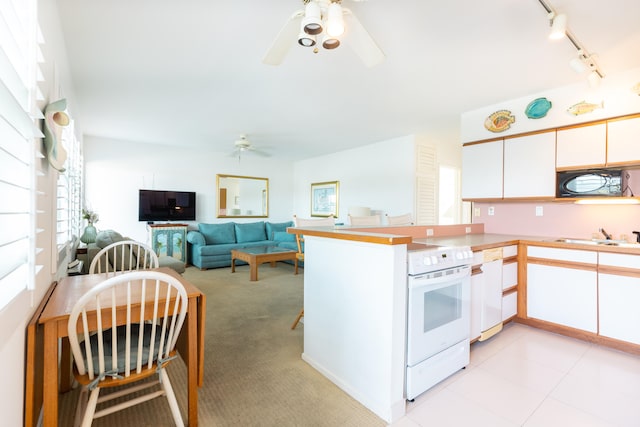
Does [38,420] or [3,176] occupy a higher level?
[3,176]

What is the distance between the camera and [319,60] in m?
2.53

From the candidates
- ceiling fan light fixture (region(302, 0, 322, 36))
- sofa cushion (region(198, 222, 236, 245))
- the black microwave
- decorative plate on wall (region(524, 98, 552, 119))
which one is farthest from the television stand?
the black microwave

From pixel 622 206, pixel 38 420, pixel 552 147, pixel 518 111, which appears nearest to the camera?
pixel 38 420

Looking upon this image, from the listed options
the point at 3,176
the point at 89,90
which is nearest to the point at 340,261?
the point at 3,176

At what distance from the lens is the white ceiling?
1.92m

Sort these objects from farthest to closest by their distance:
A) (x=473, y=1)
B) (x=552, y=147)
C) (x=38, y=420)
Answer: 1. (x=552, y=147)
2. (x=473, y=1)
3. (x=38, y=420)

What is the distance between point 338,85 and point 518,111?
2132 mm

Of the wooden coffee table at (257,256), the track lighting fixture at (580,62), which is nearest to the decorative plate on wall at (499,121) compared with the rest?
the track lighting fixture at (580,62)

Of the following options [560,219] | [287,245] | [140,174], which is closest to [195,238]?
[140,174]

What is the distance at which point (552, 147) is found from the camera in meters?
3.01

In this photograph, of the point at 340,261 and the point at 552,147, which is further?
the point at 552,147

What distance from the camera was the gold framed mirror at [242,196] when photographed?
6.57 metres

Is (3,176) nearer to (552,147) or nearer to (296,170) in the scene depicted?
(552,147)

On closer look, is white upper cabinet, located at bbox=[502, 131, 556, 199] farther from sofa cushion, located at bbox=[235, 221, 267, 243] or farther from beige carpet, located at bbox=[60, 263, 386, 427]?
sofa cushion, located at bbox=[235, 221, 267, 243]
